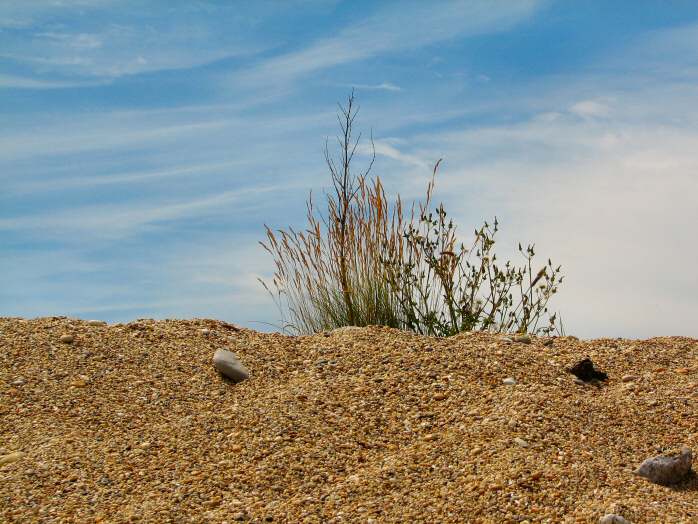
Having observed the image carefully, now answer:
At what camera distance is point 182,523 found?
280 cm

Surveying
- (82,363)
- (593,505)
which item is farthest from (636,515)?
(82,363)

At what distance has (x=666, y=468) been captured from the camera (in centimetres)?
295

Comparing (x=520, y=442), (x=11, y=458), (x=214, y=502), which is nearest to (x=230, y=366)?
(x=11, y=458)

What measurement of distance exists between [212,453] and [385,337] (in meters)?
1.52

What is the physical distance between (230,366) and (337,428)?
99 cm

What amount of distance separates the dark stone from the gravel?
69 mm

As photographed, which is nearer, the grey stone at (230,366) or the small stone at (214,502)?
the small stone at (214,502)

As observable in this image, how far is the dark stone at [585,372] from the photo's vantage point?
4.04 m

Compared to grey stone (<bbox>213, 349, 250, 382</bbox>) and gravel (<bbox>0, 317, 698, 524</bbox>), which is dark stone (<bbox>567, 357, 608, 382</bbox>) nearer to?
gravel (<bbox>0, 317, 698, 524</bbox>)

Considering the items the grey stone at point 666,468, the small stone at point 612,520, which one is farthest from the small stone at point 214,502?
the grey stone at point 666,468

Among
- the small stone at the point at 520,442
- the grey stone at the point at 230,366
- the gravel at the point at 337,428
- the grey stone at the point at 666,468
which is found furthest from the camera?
the grey stone at the point at 230,366

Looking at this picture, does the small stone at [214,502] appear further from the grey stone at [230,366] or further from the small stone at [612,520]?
the small stone at [612,520]

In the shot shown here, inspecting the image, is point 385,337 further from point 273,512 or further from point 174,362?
point 273,512

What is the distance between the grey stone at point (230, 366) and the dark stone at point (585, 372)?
5.72 ft
